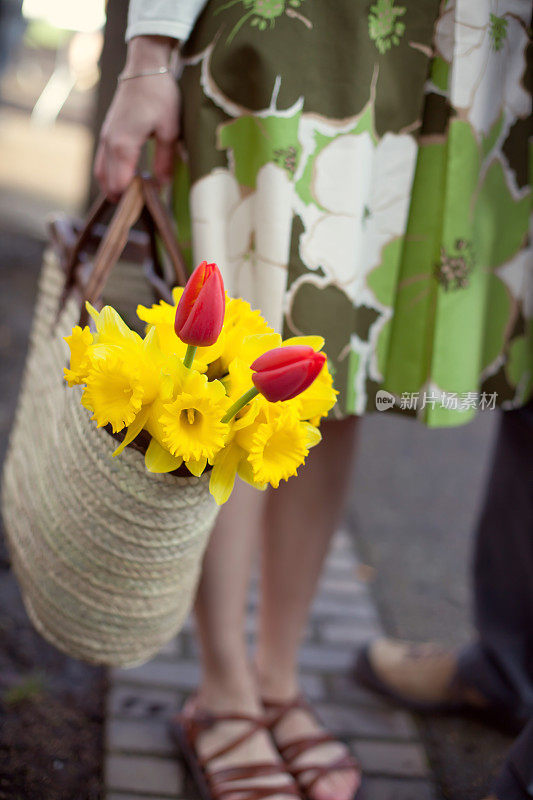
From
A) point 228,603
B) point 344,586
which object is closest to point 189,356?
point 228,603

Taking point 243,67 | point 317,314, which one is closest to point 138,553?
point 317,314

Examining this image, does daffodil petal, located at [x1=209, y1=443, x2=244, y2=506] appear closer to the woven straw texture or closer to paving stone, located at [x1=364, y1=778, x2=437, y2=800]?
the woven straw texture

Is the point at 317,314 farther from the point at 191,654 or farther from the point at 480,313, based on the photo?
the point at 191,654

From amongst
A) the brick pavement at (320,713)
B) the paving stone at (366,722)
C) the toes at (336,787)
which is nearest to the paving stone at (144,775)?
the brick pavement at (320,713)

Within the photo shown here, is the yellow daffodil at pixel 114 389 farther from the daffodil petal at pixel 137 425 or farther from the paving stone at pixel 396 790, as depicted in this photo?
the paving stone at pixel 396 790

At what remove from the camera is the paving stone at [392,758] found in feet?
4.62

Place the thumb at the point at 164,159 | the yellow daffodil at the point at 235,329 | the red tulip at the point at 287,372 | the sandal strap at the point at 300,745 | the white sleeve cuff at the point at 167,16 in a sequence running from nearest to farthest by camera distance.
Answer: the red tulip at the point at 287,372 < the yellow daffodil at the point at 235,329 < the white sleeve cuff at the point at 167,16 < the thumb at the point at 164,159 < the sandal strap at the point at 300,745

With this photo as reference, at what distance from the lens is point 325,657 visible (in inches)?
66.8

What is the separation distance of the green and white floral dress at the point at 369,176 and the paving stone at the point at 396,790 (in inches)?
26.6

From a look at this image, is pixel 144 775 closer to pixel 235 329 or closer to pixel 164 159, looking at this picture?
pixel 235 329

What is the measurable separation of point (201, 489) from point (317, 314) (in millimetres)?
311

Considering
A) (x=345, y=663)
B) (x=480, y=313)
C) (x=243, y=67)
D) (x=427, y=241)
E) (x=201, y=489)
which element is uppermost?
(x=243, y=67)

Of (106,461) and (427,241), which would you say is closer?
(106,461)

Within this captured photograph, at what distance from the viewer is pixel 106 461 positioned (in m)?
0.91
